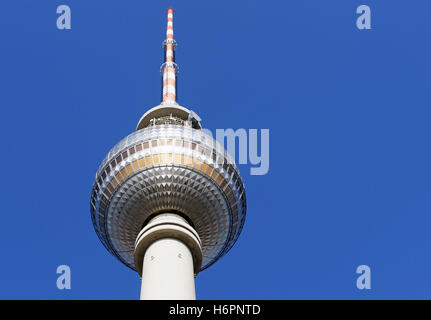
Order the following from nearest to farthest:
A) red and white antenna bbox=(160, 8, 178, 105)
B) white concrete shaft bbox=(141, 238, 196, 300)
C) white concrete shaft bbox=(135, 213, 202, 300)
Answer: white concrete shaft bbox=(141, 238, 196, 300), white concrete shaft bbox=(135, 213, 202, 300), red and white antenna bbox=(160, 8, 178, 105)

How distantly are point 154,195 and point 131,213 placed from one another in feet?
6.29

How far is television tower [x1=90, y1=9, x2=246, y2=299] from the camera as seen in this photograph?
33.7 m

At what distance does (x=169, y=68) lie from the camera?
157 ft

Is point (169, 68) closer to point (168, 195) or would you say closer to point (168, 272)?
point (168, 195)

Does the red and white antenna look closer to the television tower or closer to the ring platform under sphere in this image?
the ring platform under sphere

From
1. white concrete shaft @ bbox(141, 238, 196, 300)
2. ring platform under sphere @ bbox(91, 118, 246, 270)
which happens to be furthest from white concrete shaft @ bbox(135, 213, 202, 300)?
ring platform under sphere @ bbox(91, 118, 246, 270)

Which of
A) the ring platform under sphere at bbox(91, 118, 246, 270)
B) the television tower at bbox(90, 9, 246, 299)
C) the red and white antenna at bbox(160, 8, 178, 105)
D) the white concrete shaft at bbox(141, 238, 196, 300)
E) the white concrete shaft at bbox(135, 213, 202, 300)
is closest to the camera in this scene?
the white concrete shaft at bbox(141, 238, 196, 300)

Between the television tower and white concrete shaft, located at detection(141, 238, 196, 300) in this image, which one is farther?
the television tower

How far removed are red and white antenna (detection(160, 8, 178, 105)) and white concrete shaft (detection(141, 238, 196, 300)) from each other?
515 inches

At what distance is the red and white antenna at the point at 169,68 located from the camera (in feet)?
149

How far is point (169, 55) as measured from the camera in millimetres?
49062

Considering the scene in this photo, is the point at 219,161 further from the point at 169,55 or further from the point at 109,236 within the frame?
the point at 169,55

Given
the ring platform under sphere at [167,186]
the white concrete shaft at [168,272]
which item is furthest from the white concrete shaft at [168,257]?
the ring platform under sphere at [167,186]
